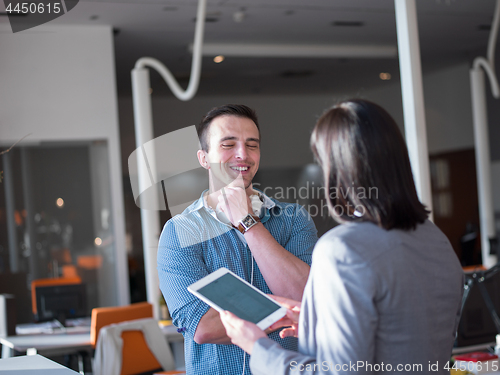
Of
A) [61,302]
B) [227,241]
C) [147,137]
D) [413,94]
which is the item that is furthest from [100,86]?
[227,241]

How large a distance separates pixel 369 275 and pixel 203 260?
0.61 metres

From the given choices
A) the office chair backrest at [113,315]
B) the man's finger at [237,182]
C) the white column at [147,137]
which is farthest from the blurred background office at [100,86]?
the man's finger at [237,182]

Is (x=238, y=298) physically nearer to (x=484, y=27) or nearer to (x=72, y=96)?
(x=72, y=96)

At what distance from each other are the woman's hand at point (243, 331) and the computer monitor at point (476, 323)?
1.99 metres

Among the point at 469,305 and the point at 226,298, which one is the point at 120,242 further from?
the point at 226,298

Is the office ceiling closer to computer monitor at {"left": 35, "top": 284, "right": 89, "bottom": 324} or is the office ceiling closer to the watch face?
computer monitor at {"left": 35, "top": 284, "right": 89, "bottom": 324}

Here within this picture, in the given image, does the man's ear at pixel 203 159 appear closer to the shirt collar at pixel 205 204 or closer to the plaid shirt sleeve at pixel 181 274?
the shirt collar at pixel 205 204

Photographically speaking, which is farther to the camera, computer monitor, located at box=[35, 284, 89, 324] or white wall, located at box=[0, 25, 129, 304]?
white wall, located at box=[0, 25, 129, 304]

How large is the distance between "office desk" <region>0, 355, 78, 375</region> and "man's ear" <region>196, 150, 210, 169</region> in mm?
788

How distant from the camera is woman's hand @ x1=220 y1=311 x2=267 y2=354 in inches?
44.9

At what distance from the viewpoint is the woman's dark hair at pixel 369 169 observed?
1062 millimetres

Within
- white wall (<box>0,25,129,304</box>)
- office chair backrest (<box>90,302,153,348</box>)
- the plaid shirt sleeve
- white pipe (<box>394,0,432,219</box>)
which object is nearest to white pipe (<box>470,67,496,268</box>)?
white pipe (<box>394,0,432,219</box>)

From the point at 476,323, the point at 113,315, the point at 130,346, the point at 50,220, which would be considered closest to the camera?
the point at 476,323

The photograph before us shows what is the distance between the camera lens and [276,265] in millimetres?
1377
